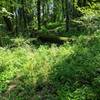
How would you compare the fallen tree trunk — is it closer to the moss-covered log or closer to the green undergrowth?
the moss-covered log

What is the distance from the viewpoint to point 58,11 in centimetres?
3362

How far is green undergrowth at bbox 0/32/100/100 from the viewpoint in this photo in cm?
748

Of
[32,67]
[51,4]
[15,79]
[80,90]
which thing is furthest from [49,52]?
[51,4]

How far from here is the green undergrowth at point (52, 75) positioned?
7477 millimetres

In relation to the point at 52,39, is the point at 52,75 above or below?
below

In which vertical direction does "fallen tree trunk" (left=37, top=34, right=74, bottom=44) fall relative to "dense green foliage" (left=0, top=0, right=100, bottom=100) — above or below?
above

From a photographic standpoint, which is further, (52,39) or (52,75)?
(52,39)

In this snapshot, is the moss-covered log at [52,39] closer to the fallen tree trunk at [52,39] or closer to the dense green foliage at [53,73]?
the fallen tree trunk at [52,39]

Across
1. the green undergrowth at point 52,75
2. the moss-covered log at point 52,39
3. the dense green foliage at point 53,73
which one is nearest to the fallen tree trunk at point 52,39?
the moss-covered log at point 52,39

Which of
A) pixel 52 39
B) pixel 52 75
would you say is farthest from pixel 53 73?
pixel 52 39

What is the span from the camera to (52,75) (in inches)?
330

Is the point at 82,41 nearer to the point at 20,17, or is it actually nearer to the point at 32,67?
the point at 32,67

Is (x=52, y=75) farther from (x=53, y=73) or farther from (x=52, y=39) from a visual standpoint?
(x=52, y=39)

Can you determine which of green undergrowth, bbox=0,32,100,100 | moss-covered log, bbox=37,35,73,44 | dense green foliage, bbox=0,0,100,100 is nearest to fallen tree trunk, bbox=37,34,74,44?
moss-covered log, bbox=37,35,73,44
